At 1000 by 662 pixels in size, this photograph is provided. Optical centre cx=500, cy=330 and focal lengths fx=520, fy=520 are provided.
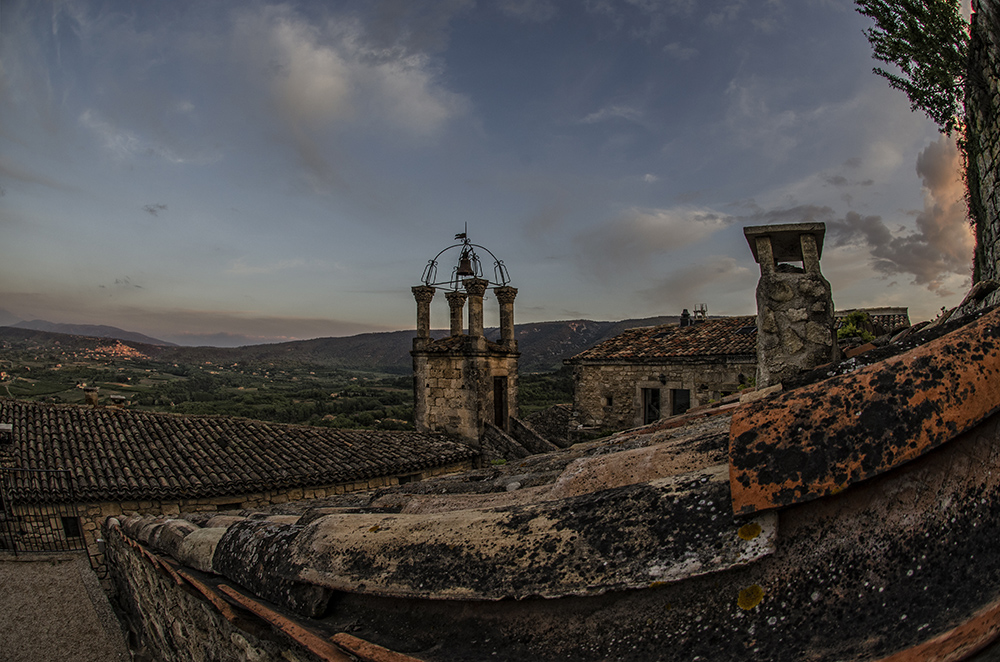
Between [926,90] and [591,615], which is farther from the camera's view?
[926,90]

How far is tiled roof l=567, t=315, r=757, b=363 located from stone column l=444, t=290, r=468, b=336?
463 cm

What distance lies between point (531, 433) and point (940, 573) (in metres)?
14.0

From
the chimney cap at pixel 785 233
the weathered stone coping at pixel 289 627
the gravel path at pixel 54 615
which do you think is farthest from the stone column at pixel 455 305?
the weathered stone coping at pixel 289 627

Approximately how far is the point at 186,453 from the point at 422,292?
301 inches

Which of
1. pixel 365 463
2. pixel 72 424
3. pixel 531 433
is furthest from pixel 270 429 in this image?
A: pixel 531 433

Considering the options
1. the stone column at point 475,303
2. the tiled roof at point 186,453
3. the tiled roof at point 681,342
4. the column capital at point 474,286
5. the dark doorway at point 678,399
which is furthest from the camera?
the dark doorway at point 678,399

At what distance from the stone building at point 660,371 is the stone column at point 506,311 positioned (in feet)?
11.4

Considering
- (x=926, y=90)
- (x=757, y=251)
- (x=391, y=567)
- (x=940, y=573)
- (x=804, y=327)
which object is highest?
(x=926, y=90)

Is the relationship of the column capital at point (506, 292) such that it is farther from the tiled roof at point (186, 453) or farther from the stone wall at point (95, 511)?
the stone wall at point (95, 511)

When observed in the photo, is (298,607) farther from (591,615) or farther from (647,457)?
(647,457)

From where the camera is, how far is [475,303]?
14.3 metres

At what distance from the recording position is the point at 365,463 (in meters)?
14.2

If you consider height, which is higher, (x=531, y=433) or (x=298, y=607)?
(x=298, y=607)

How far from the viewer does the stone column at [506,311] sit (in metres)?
15.0
